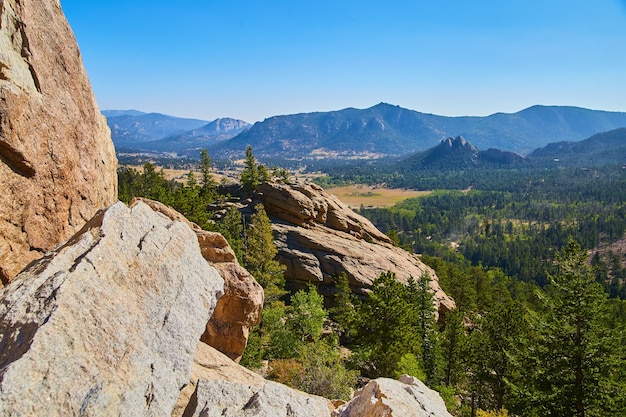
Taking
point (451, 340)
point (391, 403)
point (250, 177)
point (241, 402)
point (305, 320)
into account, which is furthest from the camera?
point (250, 177)

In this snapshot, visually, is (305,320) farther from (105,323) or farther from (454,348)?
(105,323)

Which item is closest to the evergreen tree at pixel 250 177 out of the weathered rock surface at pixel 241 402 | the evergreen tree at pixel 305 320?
the evergreen tree at pixel 305 320

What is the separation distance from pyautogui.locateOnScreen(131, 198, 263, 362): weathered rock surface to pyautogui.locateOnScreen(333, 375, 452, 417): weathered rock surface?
26.3 feet

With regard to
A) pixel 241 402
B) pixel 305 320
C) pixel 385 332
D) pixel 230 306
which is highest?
pixel 241 402

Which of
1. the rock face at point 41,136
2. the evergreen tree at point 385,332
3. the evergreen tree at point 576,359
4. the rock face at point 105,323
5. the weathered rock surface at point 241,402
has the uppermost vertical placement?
the rock face at point 41,136

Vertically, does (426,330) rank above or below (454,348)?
above

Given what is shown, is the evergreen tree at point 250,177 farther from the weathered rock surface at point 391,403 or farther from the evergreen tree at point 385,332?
the weathered rock surface at point 391,403

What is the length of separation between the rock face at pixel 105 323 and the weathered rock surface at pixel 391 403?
19.1 feet

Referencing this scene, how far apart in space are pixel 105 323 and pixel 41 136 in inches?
348

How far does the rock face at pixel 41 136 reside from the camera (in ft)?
42.3

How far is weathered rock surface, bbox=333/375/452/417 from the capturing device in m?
11.5

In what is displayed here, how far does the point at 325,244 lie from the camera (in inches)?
1945

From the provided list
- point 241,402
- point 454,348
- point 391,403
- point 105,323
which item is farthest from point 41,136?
point 454,348

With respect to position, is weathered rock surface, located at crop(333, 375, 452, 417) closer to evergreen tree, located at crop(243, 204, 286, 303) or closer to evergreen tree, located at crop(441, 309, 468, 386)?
evergreen tree, located at crop(243, 204, 286, 303)
